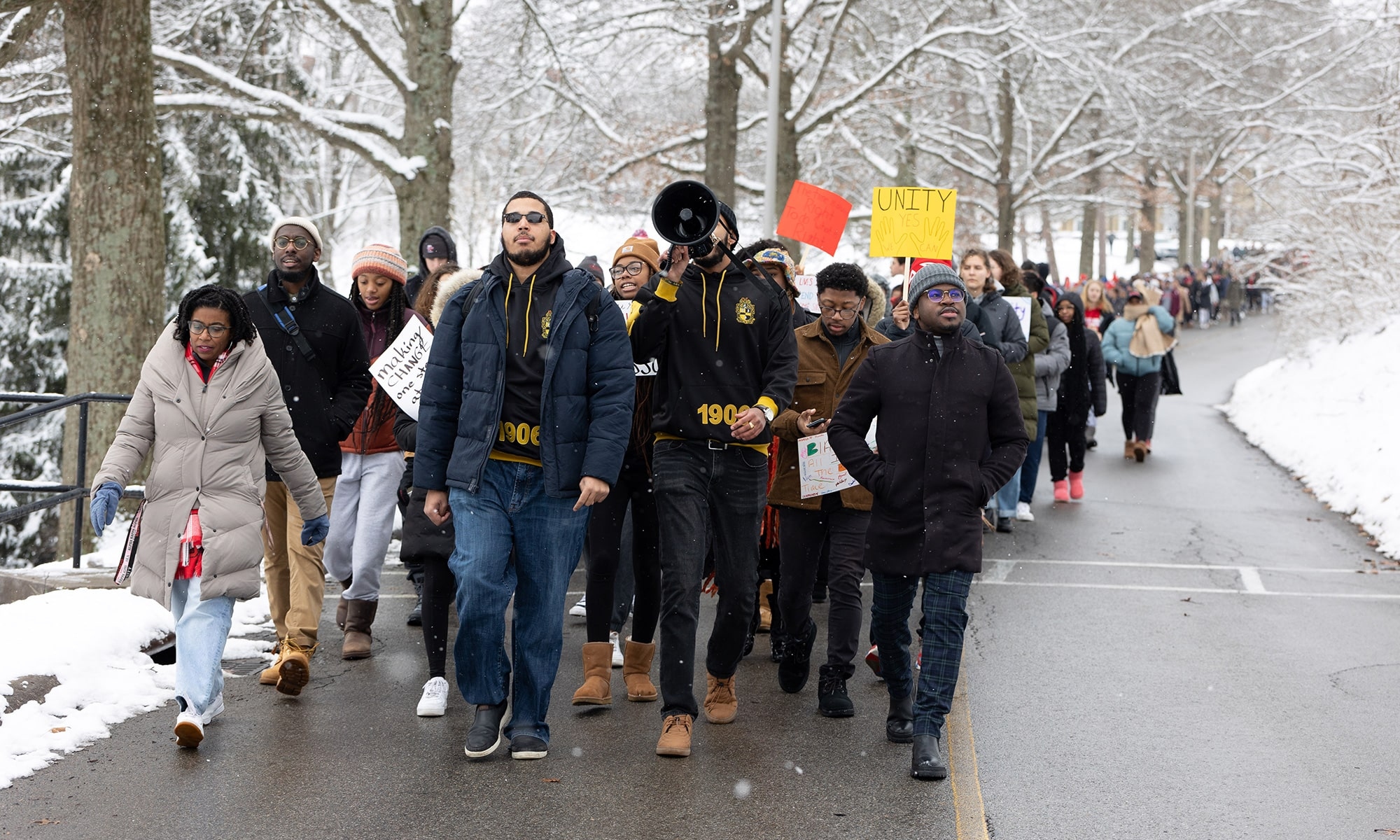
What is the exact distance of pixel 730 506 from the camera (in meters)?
5.94

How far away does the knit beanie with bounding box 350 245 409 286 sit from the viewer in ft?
23.9

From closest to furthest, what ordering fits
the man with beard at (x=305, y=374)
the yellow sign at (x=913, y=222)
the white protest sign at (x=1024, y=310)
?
the man with beard at (x=305, y=374), the yellow sign at (x=913, y=222), the white protest sign at (x=1024, y=310)

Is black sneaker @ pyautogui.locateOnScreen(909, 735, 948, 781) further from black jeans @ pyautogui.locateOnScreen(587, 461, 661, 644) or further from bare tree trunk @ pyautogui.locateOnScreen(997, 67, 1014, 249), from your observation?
bare tree trunk @ pyautogui.locateOnScreen(997, 67, 1014, 249)

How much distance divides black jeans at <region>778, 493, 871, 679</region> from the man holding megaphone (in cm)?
45

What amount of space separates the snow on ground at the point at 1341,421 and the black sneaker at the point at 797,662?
6.43m

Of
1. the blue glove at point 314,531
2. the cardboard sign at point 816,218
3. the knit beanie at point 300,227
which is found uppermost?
the cardboard sign at point 816,218

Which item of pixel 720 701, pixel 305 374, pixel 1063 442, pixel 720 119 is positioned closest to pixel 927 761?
pixel 720 701

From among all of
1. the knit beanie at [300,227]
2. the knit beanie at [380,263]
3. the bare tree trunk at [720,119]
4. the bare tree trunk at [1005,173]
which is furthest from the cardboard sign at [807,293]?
the bare tree trunk at [1005,173]

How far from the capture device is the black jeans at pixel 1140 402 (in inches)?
647

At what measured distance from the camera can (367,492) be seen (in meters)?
7.16

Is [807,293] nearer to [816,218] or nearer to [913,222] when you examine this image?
[816,218]

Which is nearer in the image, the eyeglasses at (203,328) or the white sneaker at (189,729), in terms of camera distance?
the white sneaker at (189,729)

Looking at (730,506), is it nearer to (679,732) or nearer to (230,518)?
(679,732)

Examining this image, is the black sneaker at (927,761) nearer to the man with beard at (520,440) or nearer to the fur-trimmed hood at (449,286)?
the man with beard at (520,440)
